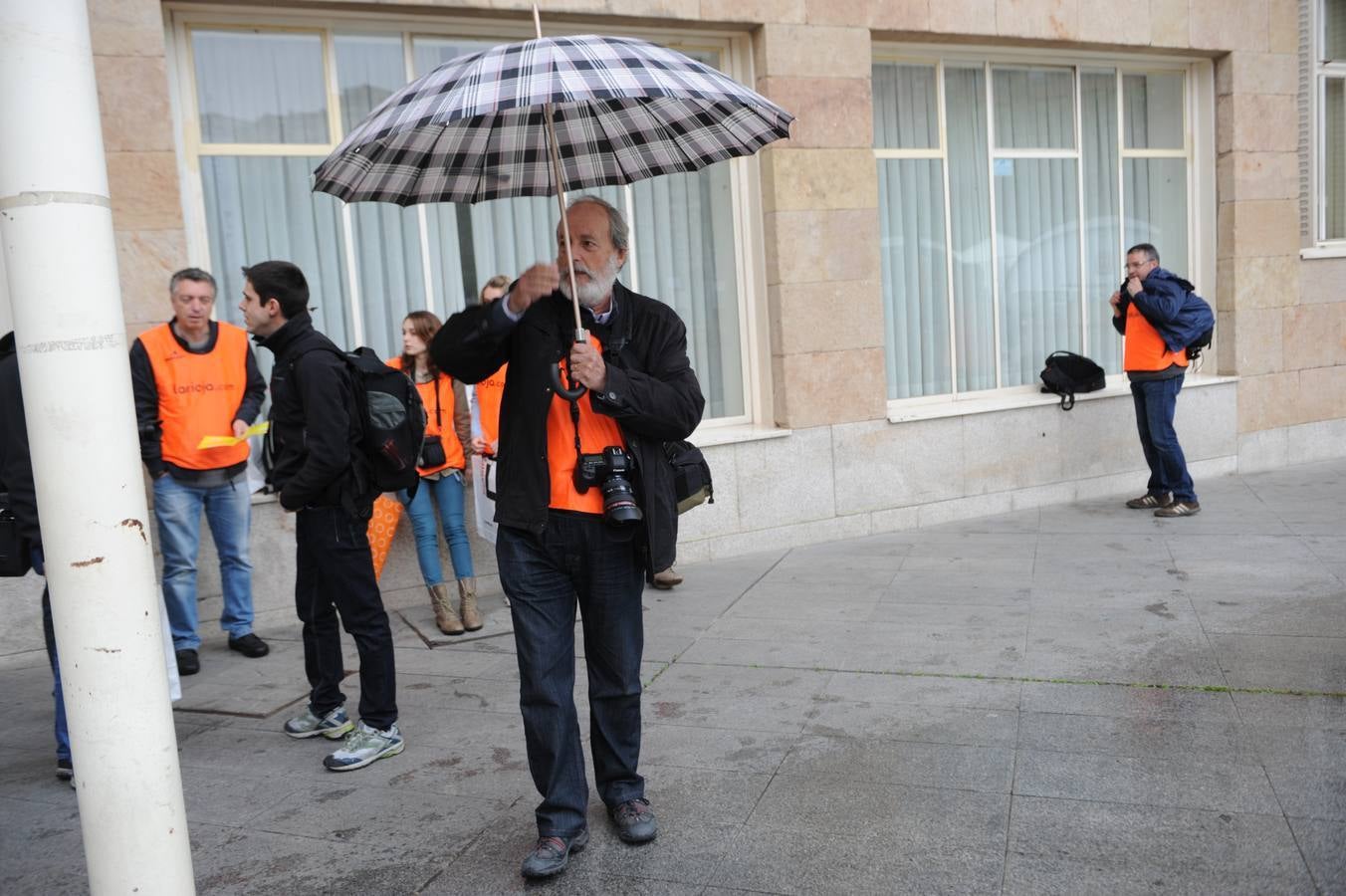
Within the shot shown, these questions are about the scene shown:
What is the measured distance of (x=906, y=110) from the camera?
894 cm

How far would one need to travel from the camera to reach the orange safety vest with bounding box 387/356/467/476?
645 cm

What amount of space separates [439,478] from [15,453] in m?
2.45

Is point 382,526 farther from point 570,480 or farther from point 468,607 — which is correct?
point 570,480

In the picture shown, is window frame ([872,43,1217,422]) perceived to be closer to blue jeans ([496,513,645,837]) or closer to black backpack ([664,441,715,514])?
black backpack ([664,441,715,514])

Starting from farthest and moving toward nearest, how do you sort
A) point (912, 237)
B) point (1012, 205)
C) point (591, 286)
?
1. point (1012, 205)
2. point (912, 237)
3. point (591, 286)

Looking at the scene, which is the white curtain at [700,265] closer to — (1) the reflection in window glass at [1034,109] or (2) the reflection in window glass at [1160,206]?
(1) the reflection in window glass at [1034,109]

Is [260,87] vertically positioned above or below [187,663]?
above

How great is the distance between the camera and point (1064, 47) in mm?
9266

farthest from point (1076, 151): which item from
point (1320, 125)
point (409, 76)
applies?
point (409, 76)

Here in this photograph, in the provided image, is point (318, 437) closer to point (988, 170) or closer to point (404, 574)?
point (404, 574)

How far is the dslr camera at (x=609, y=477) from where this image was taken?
3.37 meters

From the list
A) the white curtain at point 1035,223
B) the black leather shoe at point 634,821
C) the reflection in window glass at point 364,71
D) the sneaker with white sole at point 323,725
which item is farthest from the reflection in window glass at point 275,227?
the white curtain at point 1035,223

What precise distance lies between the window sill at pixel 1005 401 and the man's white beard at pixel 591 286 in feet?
17.4

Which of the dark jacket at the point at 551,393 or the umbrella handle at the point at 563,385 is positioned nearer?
the umbrella handle at the point at 563,385
